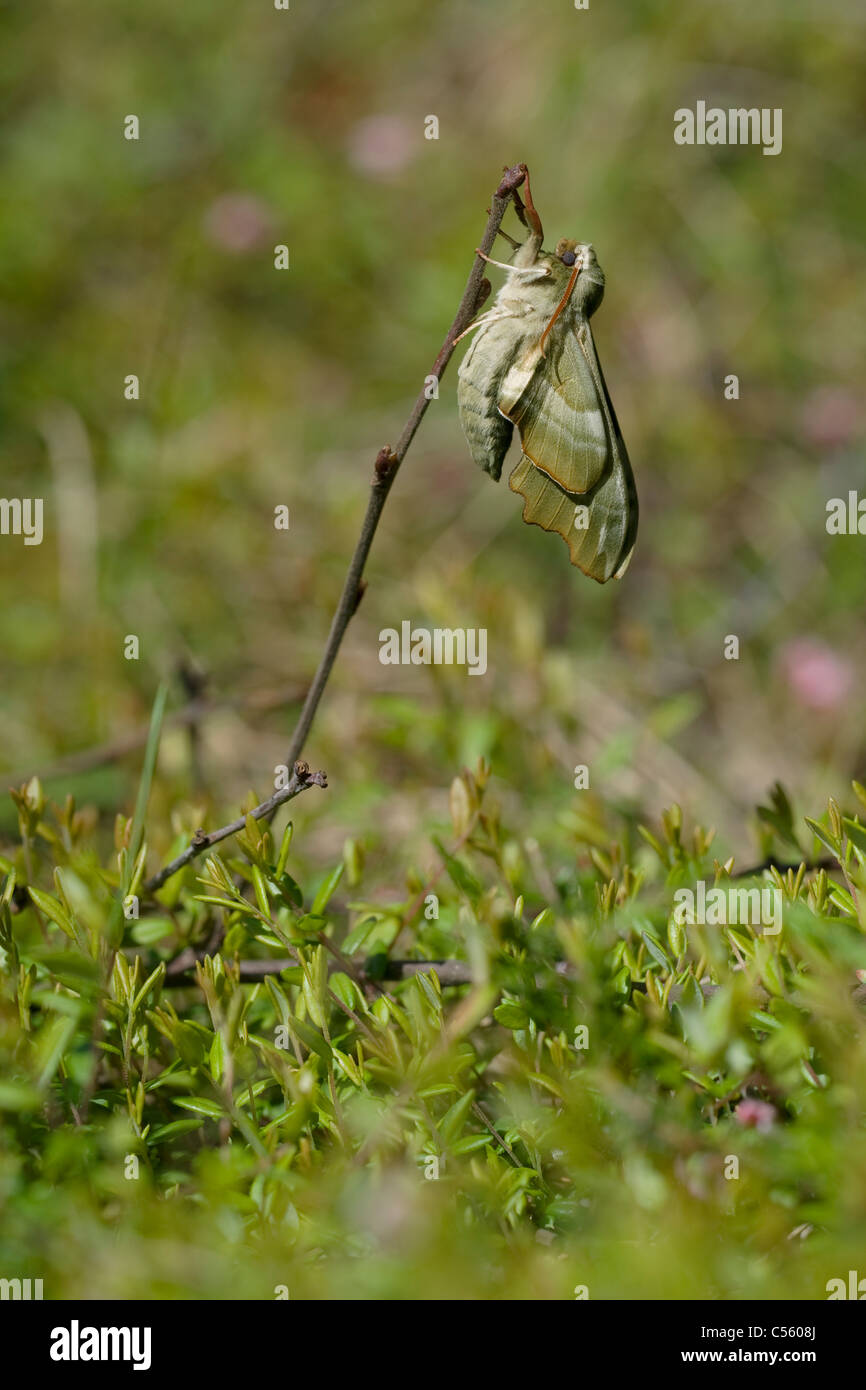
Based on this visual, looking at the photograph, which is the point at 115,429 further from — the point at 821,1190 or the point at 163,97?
the point at 821,1190

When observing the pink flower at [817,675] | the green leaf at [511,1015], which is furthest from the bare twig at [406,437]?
the pink flower at [817,675]

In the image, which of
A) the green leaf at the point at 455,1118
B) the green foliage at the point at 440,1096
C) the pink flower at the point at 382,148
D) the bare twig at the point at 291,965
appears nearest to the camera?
the green foliage at the point at 440,1096

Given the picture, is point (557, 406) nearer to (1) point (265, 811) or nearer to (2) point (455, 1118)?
(1) point (265, 811)

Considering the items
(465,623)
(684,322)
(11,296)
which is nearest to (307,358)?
(11,296)

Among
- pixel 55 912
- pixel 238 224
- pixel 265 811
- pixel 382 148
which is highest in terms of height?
pixel 382 148

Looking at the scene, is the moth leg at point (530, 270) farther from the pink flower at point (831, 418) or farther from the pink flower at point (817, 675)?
the pink flower at point (831, 418)

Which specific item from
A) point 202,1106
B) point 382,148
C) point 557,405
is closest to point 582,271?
point 557,405
